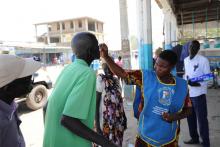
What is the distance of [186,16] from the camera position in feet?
44.1

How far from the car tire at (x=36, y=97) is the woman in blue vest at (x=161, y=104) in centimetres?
671

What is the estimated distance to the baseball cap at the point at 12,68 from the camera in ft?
4.76

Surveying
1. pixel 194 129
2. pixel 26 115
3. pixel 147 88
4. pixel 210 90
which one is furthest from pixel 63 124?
pixel 210 90

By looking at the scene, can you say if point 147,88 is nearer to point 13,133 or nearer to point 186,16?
point 13,133

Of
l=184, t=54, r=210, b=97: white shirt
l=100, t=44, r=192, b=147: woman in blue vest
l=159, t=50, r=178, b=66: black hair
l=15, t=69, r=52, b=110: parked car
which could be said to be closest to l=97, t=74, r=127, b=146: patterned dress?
l=100, t=44, r=192, b=147: woman in blue vest

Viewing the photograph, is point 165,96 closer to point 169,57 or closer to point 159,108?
point 159,108

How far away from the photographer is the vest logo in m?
2.36

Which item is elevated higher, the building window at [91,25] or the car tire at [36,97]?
A: the building window at [91,25]

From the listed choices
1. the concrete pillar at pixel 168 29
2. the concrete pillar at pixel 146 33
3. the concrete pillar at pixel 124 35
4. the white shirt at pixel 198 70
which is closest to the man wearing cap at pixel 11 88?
the white shirt at pixel 198 70

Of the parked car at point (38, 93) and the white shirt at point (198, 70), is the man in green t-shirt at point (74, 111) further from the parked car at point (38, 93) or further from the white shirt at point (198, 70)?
the parked car at point (38, 93)

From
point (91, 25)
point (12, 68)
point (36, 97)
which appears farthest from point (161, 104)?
point (91, 25)

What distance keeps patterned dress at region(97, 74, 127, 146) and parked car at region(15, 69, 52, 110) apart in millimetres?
5533

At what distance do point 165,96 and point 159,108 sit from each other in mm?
111

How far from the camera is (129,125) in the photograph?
6148 millimetres
